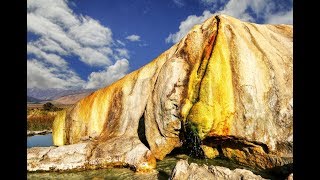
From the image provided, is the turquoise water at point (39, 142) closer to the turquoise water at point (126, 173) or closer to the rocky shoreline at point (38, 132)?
the rocky shoreline at point (38, 132)

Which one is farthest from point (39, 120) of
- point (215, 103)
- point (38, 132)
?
point (215, 103)

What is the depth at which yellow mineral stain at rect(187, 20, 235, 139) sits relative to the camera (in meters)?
17.2

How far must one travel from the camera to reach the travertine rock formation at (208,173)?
1244 centimetres

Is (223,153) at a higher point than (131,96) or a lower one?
lower

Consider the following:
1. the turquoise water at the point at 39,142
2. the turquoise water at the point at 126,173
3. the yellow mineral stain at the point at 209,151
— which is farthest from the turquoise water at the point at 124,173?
the turquoise water at the point at 39,142

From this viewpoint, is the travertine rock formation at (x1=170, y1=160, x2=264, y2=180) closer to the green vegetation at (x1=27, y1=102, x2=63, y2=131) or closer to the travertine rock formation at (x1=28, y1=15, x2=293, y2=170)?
the travertine rock formation at (x1=28, y1=15, x2=293, y2=170)

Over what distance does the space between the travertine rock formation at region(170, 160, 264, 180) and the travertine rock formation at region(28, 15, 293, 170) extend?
161 inches

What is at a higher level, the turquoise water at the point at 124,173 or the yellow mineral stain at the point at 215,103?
the yellow mineral stain at the point at 215,103

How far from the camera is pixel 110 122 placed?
85.4 feet
